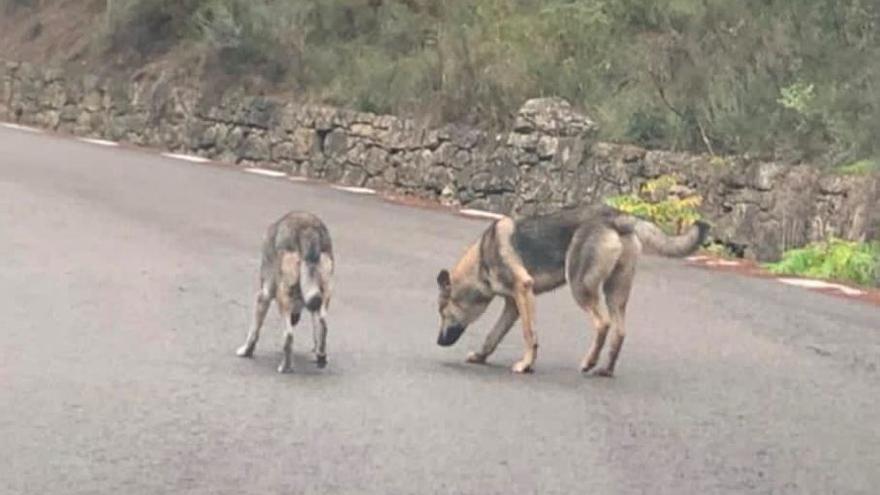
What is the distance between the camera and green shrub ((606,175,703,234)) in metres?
20.8

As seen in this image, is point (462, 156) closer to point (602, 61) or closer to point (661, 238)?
point (602, 61)

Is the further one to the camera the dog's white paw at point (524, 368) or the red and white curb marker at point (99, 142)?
the red and white curb marker at point (99, 142)

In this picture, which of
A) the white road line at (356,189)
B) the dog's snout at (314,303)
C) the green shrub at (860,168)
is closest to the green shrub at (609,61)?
the green shrub at (860,168)

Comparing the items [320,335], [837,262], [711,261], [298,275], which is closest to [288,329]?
[320,335]

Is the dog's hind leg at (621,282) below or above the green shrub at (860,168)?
below

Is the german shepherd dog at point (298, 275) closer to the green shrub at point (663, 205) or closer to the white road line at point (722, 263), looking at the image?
the white road line at point (722, 263)

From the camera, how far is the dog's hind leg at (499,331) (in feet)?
41.0

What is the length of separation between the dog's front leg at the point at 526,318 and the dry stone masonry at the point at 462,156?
24.5 feet

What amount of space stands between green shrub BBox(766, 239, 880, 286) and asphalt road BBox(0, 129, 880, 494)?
84cm

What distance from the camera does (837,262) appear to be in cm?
1848

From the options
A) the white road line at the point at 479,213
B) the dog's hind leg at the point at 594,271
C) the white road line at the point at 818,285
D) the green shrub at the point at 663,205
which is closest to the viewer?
the dog's hind leg at the point at 594,271

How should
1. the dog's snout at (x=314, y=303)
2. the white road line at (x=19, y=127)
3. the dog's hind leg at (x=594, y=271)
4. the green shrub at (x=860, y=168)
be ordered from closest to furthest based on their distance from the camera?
the dog's snout at (x=314, y=303), the dog's hind leg at (x=594, y=271), the green shrub at (x=860, y=168), the white road line at (x=19, y=127)

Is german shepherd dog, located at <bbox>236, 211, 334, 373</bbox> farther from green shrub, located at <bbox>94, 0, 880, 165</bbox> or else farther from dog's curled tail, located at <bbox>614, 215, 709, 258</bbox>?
green shrub, located at <bbox>94, 0, 880, 165</bbox>

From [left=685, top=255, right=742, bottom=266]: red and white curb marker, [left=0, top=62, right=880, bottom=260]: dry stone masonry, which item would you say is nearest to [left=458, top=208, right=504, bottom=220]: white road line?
[left=0, top=62, right=880, bottom=260]: dry stone masonry
